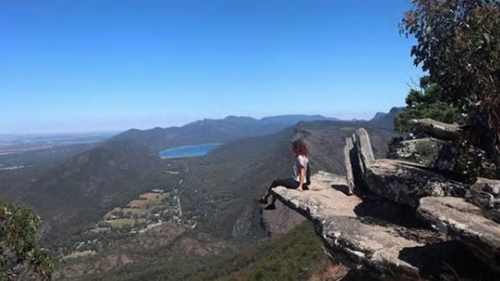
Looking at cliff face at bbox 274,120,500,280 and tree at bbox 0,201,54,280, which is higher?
cliff face at bbox 274,120,500,280

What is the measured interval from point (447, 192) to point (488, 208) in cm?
203

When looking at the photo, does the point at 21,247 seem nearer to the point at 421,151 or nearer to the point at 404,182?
the point at 404,182

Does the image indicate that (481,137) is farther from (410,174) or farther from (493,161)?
(410,174)

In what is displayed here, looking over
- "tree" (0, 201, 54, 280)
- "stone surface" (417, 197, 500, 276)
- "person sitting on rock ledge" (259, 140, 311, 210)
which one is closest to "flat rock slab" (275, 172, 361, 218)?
"person sitting on rock ledge" (259, 140, 311, 210)

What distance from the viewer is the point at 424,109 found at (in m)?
28.6

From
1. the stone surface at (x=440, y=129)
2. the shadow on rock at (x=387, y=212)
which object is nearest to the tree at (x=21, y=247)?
the shadow on rock at (x=387, y=212)

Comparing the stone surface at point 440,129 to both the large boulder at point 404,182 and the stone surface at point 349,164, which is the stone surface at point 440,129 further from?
the stone surface at point 349,164

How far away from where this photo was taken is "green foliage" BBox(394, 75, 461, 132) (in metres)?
25.2

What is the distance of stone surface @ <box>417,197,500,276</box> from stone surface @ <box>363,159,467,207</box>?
57.2 inches

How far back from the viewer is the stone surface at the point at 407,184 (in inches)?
380

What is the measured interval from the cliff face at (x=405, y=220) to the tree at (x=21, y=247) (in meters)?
10.1

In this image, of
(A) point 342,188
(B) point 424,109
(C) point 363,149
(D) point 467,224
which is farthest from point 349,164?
(B) point 424,109

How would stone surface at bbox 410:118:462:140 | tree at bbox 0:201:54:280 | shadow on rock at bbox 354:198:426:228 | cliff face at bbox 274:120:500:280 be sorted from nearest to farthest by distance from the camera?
cliff face at bbox 274:120:500:280
shadow on rock at bbox 354:198:426:228
stone surface at bbox 410:118:462:140
tree at bbox 0:201:54:280

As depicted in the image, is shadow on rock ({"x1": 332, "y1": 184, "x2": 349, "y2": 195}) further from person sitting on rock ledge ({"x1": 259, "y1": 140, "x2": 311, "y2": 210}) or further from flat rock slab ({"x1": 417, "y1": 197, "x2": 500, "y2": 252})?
flat rock slab ({"x1": 417, "y1": 197, "x2": 500, "y2": 252})
